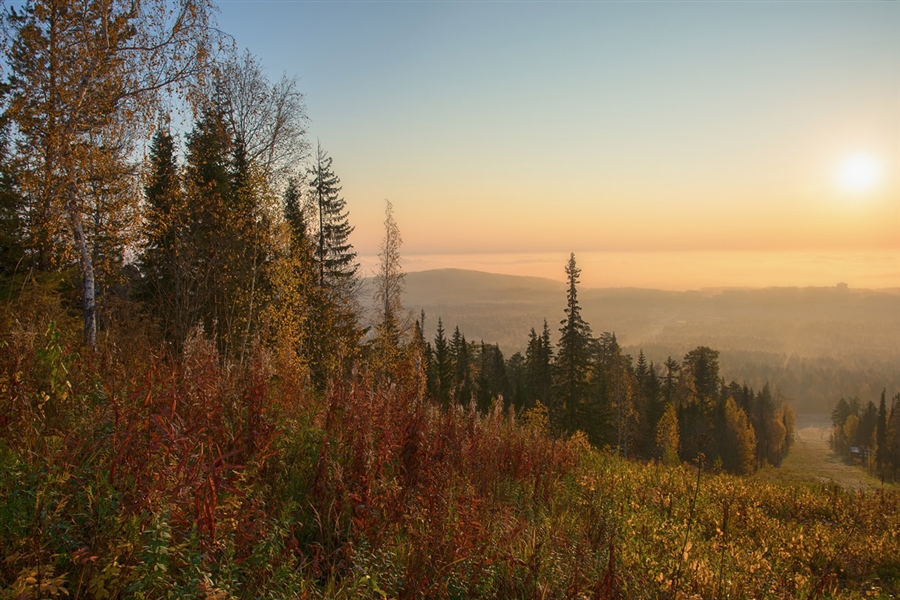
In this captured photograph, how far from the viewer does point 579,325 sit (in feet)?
118

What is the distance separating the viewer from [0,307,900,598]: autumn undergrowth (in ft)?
8.25

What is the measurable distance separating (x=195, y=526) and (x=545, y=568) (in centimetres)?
257

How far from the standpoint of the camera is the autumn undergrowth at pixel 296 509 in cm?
252

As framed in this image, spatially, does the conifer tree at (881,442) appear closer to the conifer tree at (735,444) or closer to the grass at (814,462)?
the grass at (814,462)

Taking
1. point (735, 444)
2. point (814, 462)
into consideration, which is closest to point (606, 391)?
point (735, 444)

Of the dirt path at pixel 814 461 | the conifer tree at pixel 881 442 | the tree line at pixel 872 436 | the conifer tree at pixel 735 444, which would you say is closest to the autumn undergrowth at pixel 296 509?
the tree line at pixel 872 436

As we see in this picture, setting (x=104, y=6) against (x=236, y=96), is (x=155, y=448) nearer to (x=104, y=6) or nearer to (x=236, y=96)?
(x=104, y=6)

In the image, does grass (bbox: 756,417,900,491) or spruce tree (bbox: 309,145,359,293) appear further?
grass (bbox: 756,417,900,491)

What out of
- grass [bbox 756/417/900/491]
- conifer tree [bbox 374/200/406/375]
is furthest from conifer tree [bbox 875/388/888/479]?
conifer tree [bbox 374/200/406/375]

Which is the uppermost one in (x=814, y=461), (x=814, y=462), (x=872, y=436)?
(x=872, y=436)

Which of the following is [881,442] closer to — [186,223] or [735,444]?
[735,444]

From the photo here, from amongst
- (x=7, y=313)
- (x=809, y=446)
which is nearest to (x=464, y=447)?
(x=7, y=313)

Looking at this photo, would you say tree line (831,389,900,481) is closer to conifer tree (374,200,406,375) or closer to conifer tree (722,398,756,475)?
conifer tree (722,398,756,475)

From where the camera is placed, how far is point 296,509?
155 inches
